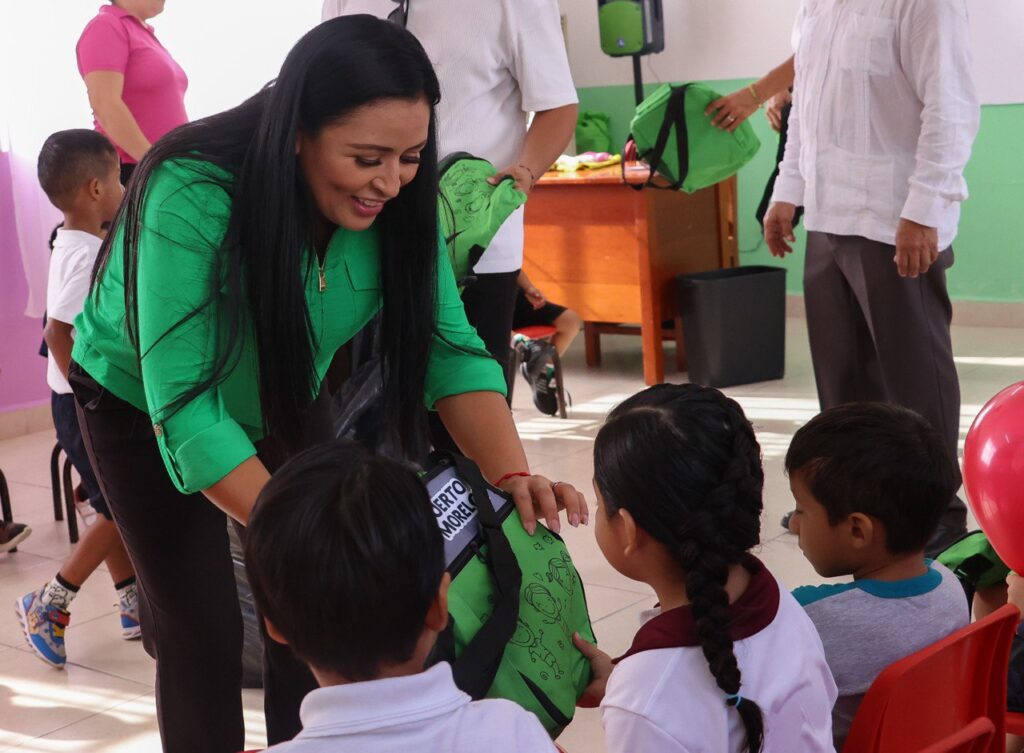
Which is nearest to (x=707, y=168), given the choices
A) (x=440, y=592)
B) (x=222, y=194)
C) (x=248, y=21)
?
(x=248, y=21)

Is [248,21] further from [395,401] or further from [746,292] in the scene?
[395,401]

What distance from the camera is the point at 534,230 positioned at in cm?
564

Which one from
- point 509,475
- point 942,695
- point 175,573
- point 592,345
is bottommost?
point 592,345

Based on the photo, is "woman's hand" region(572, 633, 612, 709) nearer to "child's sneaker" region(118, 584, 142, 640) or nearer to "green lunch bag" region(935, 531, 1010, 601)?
"green lunch bag" region(935, 531, 1010, 601)

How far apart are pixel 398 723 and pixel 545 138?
1.82m

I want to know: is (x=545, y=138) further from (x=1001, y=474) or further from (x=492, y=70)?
(x=1001, y=474)

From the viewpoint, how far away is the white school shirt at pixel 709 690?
130 centimetres

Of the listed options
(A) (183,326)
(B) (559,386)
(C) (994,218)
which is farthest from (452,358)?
(C) (994,218)

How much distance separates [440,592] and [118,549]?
2.11m

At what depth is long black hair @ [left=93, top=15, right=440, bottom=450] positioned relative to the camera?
4.87 feet

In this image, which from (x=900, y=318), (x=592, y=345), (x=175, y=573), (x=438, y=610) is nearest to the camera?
(x=438, y=610)

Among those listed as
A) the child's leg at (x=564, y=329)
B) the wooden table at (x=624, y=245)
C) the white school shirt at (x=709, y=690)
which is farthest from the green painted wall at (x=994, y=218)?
the white school shirt at (x=709, y=690)

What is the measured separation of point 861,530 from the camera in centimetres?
176

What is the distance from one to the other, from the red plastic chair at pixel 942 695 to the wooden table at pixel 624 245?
12.2 feet
